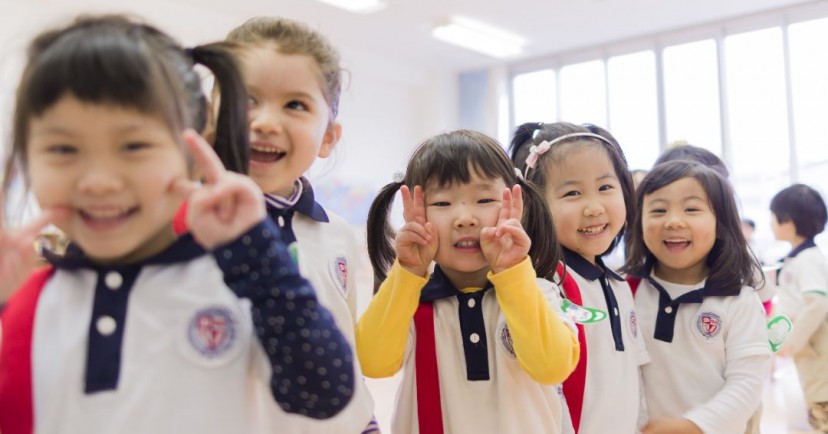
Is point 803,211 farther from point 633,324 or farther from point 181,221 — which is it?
point 181,221

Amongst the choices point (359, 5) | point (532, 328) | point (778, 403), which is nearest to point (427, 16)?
point (359, 5)

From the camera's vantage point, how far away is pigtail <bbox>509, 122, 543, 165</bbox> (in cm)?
191

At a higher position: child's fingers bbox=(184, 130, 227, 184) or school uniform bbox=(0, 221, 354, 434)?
child's fingers bbox=(184, 130, 227, 184)

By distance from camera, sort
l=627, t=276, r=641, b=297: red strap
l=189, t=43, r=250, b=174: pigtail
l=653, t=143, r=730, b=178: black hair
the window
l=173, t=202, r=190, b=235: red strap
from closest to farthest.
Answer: l=173, t=202, r=190, b=235: red strap
l=189, t=43, r=250, b=174: pigtail
l=627, t=276, r=641, b=297: red strap
l=653, t=143, r=730, b=178: black hair
the window

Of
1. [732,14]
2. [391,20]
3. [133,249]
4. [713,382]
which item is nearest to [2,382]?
[133,249]

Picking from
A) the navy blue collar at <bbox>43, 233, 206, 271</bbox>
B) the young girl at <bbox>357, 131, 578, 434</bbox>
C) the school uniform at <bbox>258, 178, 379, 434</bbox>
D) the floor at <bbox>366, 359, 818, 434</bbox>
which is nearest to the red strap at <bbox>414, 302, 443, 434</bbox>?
the young girl at <bbox>357, 131, 578, 434</bbox>

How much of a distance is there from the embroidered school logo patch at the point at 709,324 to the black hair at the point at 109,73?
4.86 feet

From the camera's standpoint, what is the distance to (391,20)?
6.73m

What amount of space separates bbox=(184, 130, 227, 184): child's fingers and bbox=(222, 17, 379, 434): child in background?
1.34ft

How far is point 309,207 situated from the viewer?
4.33 feet

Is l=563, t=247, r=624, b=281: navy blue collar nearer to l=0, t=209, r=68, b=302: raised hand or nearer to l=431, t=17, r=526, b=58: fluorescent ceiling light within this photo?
l=0, t=209, r=68, b=302: raised hand

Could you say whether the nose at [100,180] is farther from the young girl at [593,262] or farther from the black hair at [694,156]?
the black hair at [694,156]

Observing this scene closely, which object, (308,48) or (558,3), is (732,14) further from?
(308,48)

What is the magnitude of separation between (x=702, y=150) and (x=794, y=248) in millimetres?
2186
